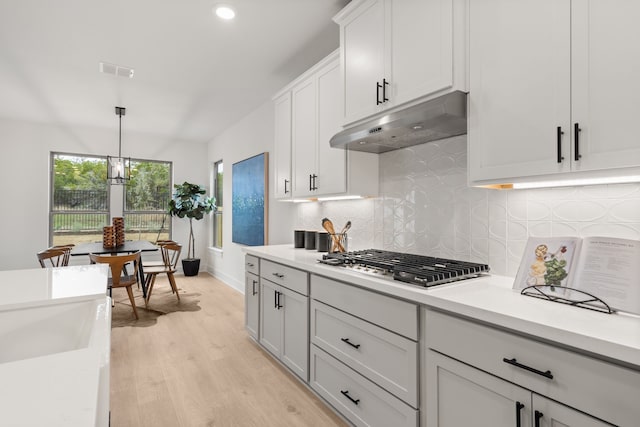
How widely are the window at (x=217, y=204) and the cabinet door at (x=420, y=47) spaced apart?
15.9 ft

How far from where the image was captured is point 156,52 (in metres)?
3.00

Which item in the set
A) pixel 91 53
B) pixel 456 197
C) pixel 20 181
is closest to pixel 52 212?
pixel 20 181

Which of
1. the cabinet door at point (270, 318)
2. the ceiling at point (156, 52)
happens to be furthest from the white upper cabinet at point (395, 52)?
the cabinet door at point (270, 318)

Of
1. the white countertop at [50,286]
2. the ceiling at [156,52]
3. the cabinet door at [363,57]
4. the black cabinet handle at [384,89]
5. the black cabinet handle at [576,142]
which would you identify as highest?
the ceiling at [156,52]

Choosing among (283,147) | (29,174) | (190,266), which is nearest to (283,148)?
(283,147)

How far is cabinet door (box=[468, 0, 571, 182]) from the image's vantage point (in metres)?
1.25

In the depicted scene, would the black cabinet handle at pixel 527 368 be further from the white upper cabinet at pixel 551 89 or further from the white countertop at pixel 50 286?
the white countertop at pixel 50 286

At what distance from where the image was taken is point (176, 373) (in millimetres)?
2551

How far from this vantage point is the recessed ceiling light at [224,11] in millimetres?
2326

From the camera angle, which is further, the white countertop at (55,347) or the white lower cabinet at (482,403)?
the white lower cabinet at (482,403)

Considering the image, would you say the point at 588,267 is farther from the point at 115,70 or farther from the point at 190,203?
the point at 190,203

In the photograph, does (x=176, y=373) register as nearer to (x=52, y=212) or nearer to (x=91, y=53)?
(x=91, y=53)

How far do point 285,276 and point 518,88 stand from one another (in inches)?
72.0

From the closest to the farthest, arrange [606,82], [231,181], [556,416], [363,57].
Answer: [556,416] → [606,82] → [363,57] → [231,181]
